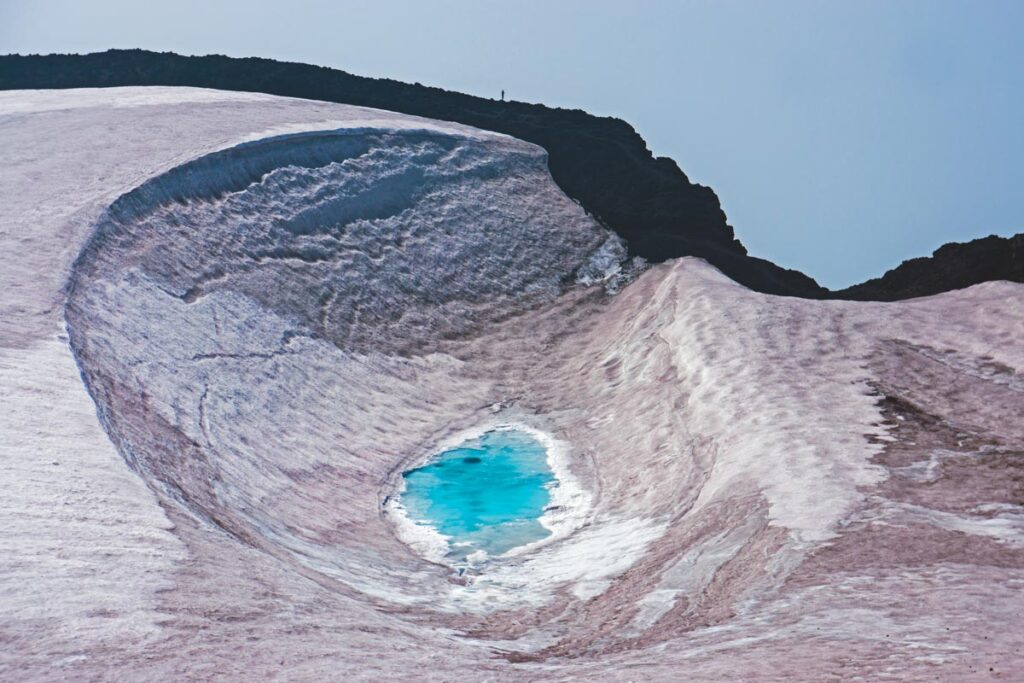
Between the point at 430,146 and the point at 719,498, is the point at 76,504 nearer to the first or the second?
the point at 719,498

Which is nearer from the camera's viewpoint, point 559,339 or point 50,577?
point 50,577

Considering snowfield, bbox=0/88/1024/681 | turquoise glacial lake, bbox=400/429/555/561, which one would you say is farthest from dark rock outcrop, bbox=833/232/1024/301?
turquoise glacial lake, bbox=400/429/555/561

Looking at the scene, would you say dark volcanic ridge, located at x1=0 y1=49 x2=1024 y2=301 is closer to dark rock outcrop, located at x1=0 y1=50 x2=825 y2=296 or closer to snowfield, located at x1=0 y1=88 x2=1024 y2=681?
dark rock outcrop, located at x1=0 y1=50 x2=825 y2=296

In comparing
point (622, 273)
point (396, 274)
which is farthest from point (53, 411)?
point (622, 273)

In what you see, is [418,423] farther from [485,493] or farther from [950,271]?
[950,271]

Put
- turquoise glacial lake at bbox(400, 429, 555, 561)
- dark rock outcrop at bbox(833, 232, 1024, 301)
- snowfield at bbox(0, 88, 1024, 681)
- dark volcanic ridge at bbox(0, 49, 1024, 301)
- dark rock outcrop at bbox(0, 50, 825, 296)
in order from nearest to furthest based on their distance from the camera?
snowfield at bbox(0, 88, 1024, 681), turquoise glacial lake at bbox(400, 429, 555, 561), dark rock outcrop at bbox(833, 232, 1024, 301), dark volcanic ridge at bbox(0, 49, 1024, 301), dark rock outcrop at bbox(0, 50, 825, 296)

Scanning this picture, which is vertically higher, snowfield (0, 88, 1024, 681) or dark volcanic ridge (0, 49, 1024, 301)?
dark volcanic ridge (0, 49, 1024, 301)

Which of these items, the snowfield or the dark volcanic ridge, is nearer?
the snowfield
